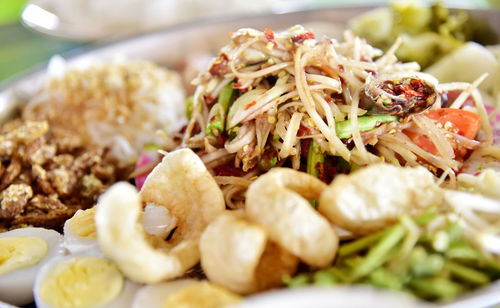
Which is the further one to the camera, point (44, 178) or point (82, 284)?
point (44, 178)

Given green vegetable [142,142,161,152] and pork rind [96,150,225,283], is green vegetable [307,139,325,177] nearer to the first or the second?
pork rind [96,150,225,283]

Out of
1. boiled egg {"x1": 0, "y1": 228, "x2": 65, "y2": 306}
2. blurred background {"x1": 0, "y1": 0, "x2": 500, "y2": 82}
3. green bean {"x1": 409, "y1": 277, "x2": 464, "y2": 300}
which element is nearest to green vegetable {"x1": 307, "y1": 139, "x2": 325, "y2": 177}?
green bean {"x1": 409, "y1": 277, "x2": 464, "y2": 300}

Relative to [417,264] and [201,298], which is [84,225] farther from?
[417,264]

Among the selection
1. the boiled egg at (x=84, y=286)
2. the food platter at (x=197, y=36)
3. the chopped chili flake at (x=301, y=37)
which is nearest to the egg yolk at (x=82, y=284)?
the boiled egg at (x=84, y=286)

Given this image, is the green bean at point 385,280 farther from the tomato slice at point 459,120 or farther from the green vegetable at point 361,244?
the tomato slice at point 459,120

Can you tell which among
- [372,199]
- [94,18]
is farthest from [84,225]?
[94,18]

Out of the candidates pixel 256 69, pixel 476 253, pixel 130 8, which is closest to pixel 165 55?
pixel 130 8

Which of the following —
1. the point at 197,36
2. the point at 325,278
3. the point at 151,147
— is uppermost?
the point at 197,36

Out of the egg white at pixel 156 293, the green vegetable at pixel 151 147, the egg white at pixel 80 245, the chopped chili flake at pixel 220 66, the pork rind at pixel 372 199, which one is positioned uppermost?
the chopped chili flake at pixel 220 66
